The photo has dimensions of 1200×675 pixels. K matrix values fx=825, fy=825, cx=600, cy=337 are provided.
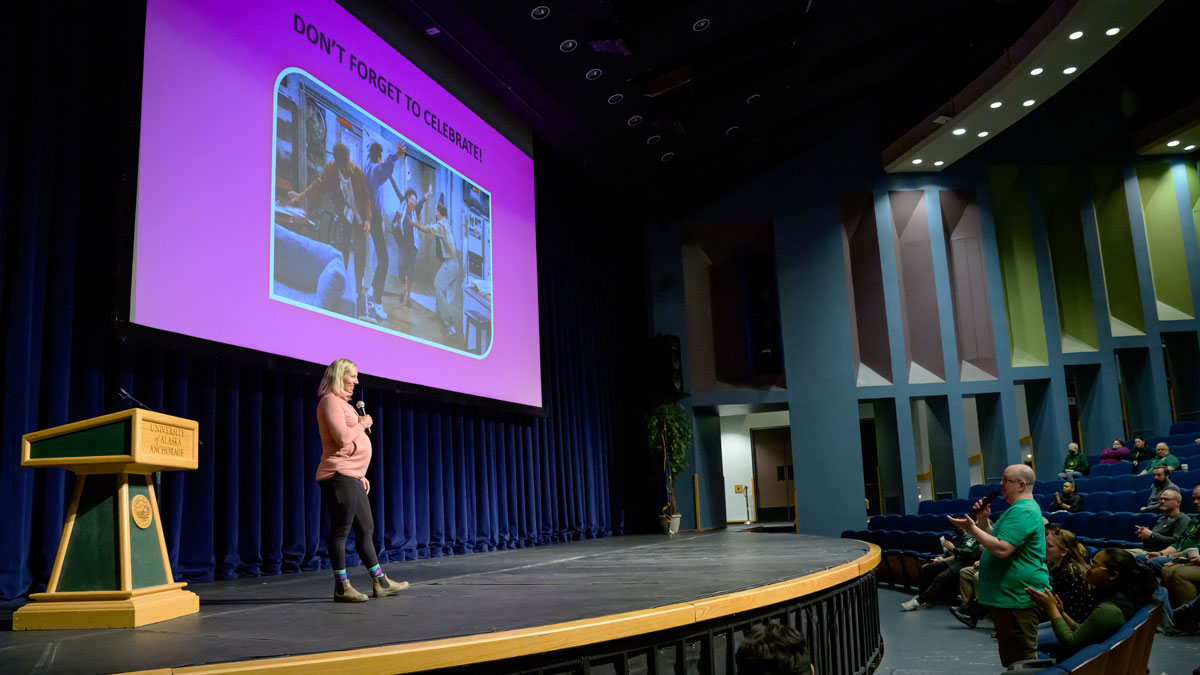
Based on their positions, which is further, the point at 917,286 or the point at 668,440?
the point at 917,286

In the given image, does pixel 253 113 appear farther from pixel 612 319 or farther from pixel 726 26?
pixel 612 319

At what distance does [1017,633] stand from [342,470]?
8.97 ft

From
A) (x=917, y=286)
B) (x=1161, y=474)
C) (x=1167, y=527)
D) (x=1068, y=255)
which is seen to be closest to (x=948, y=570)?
(x=1167, y=527)

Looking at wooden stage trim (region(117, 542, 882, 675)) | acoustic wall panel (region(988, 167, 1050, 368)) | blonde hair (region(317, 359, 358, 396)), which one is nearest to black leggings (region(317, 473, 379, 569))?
blonde hair (region(317, 359, 358, 396))

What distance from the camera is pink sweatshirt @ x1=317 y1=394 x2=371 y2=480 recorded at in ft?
10.9

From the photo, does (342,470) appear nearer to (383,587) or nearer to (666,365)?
(383,587)

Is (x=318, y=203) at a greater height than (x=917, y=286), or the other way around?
(x=917, y=286)

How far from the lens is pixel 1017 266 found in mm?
13305

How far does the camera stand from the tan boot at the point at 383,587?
3475mm

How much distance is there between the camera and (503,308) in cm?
786

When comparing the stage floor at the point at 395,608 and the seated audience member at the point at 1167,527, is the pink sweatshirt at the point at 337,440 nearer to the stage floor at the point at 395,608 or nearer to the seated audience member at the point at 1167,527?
the stage floor at the point at 395,608

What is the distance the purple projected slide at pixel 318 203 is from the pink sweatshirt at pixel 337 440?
1.34 m

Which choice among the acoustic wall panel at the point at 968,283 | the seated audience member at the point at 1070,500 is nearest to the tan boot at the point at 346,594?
the seated audience member at the point at 1070,500

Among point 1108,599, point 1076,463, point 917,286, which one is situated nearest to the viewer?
point 1108,599
